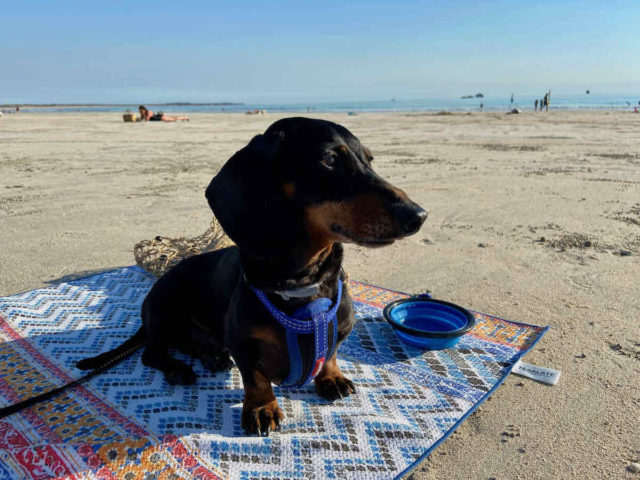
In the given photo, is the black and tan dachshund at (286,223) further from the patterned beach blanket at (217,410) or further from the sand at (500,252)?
the sand at (500,252)

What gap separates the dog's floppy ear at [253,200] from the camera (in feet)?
7.13

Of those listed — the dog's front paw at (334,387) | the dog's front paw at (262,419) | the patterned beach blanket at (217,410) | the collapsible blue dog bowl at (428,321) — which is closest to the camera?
the patterned beach blanket at (217,410)

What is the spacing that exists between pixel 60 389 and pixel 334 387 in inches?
62.5

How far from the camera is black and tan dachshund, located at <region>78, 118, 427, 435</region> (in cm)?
207

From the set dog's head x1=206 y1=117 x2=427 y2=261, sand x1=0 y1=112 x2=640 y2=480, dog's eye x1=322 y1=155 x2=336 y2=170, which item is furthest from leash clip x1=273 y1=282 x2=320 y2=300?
sand x1=0 y1=112 x2=640 y2=480

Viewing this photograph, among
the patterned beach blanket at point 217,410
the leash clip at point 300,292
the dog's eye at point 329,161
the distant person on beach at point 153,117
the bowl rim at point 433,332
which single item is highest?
the dog's eye at point 329,161

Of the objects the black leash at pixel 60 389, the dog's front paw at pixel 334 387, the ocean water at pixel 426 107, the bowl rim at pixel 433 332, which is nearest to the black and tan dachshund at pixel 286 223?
the dog's front paw at pixel 334 387

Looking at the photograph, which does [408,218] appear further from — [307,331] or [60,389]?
[60,389]

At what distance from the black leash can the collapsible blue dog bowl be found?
1823mm

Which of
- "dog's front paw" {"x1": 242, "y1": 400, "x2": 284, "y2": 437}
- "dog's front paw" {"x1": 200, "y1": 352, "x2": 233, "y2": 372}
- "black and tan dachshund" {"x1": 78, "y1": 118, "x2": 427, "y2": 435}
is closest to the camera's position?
"black and tan dachshund" {"x1": 78, "y1": 118, "x2": 427, "y2": 435}

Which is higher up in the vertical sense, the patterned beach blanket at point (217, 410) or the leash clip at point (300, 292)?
the leash clip at point (300, 292)

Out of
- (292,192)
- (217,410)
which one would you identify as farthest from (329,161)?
(217,410)

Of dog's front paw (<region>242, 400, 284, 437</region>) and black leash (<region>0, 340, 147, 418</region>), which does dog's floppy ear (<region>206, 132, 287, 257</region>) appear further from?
black leash (<region>0, 340, 147, 418</region>)

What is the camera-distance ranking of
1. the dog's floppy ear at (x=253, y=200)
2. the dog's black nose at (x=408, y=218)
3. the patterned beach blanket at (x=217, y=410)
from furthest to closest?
the patterned beach blanket at (x=217, y=410), the dog's floppy ear at (x=253, y=200), the dog's black nose at (x=408, y=218)
